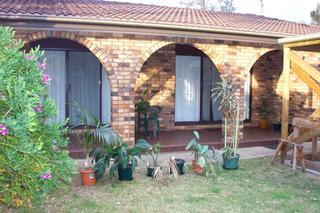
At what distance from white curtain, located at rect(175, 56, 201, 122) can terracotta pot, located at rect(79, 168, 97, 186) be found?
587 cm

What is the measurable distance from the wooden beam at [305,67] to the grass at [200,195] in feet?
6.27

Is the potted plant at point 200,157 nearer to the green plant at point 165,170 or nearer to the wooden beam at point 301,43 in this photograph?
the green plant at point 165,170

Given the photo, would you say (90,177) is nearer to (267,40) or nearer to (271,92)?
(267,40)

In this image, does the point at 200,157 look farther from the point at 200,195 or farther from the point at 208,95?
the point at 208,95

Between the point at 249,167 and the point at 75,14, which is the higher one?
the point at 75,14

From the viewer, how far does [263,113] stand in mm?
12633

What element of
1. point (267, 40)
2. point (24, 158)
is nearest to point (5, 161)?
point (24, 158)

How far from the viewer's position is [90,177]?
5.98 meters

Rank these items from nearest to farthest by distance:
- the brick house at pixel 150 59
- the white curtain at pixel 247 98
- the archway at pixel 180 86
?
the brick house at pixel 150 59
the archway at pixel 180 86
the white curtain at pixel 247 98

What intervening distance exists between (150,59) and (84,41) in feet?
10.9

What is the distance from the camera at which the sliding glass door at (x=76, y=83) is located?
33.0 ft

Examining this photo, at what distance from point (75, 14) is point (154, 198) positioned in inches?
166

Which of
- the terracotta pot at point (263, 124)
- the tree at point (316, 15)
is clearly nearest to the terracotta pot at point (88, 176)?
the terracotta pot at point (263, 124)

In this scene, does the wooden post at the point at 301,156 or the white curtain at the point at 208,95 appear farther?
the white curtain at the point at 208,95
